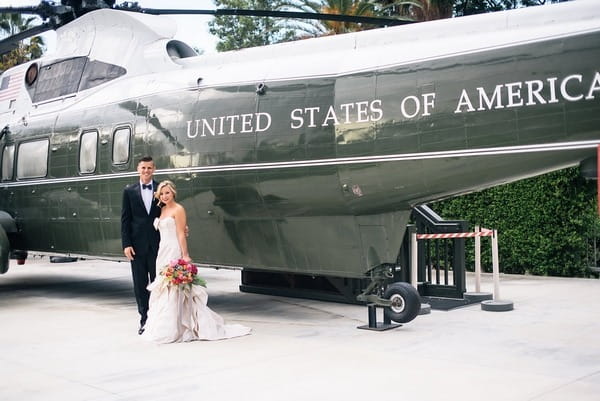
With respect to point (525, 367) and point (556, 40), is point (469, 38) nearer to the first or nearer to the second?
point (556, 40)

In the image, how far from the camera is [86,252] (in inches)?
408

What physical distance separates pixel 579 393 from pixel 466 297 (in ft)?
17.1

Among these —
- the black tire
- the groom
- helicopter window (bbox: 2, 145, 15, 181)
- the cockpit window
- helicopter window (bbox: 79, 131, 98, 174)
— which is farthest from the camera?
helicopter window (bbox: 2, 145, 15, 181)

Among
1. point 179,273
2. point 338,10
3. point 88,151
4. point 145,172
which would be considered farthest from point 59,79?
point 338,10

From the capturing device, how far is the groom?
8141mm

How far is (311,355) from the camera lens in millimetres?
6801

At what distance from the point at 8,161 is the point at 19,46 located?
23996mm

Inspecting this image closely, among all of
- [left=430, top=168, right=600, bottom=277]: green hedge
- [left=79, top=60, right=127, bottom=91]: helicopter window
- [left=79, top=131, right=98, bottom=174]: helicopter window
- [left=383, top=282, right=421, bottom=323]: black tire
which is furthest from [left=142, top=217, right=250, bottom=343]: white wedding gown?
[left=430, top=168, right=600, bottom=277]: green hedge

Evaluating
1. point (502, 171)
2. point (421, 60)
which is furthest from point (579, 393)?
point (421, 60)

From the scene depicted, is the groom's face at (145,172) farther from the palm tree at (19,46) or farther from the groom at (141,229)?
the palm tree at (19,46)

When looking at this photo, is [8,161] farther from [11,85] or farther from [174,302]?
[174,302]

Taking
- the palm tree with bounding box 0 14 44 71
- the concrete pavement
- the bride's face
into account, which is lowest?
the concrete pavement

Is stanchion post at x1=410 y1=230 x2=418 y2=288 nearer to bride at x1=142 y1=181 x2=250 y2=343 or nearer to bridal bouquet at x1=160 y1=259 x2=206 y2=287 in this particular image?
bride at x1=142 y1=181 x2=250 y2=343

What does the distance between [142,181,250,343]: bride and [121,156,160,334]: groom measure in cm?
24
